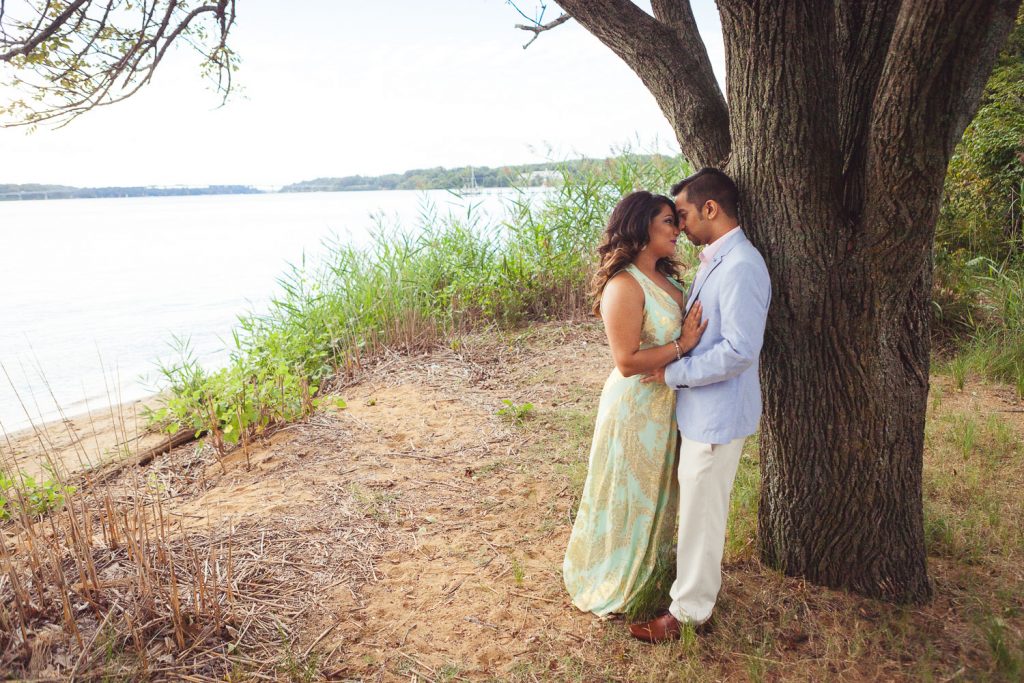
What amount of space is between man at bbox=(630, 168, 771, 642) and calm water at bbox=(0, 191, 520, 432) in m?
2.65

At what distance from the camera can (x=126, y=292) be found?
52.3 feet

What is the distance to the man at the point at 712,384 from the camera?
2564 millimetres

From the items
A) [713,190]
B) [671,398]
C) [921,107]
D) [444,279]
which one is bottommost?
[444,279]

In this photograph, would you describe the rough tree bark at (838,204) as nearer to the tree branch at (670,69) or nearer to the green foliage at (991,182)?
the tree branch at (670,69)

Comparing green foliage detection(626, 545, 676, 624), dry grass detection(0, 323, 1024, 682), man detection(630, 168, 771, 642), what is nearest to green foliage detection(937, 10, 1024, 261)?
dry grass detection(0, 323, 1024, 682)

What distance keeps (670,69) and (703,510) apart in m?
1.81

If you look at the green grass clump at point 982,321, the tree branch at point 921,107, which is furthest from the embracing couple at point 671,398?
the green grass clump at point 982,321

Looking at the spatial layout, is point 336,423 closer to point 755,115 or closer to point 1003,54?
point 755,115

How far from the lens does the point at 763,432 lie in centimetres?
317

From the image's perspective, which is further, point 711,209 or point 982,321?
point 982,321

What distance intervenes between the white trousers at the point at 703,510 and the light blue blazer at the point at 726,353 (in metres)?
0.07

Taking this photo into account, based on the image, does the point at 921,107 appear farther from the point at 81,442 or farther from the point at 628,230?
the point at 81,442

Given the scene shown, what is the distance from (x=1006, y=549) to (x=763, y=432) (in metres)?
Result: 1.42

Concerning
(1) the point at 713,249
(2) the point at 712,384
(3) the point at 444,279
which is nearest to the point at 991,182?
(3) the point at 444,279
